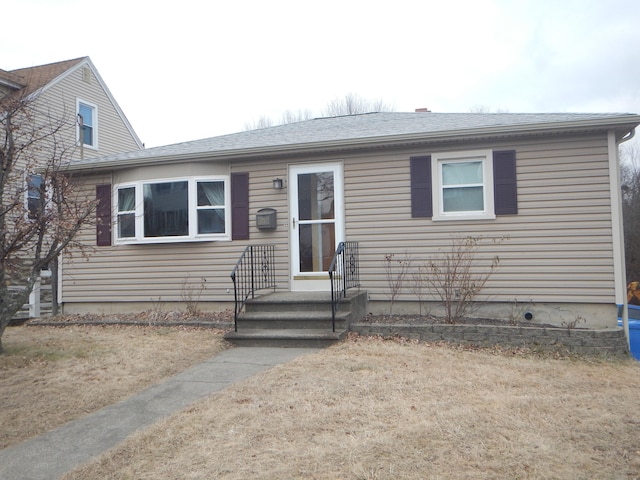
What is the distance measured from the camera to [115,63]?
1780 cm

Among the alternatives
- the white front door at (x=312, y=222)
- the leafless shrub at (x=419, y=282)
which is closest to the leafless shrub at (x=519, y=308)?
the leafless shrub at (x=419, y=282)

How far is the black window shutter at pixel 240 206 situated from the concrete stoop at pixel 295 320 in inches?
58.3

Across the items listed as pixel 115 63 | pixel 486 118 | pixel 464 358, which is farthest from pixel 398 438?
pixel 115 63

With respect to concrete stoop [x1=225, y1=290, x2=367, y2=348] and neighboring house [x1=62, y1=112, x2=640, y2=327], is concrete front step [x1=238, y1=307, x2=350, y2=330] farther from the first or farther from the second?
neighboring house [x1=62, y1=112, x2=640, y2=327]

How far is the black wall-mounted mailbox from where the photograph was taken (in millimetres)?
8195

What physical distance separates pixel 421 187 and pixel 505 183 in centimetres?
126

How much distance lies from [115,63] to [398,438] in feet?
60.3

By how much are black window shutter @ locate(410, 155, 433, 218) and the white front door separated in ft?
4.17

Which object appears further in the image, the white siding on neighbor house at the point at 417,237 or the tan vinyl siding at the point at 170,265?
the tan vinyl siding at the point at 170,265

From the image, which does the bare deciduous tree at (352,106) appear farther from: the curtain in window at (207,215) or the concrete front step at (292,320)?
the concrete front step at (292,320)

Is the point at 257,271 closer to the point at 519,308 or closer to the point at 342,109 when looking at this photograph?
the point at 519,308

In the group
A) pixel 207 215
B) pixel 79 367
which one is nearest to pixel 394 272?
pixel 207 215

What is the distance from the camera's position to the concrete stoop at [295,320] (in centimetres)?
641

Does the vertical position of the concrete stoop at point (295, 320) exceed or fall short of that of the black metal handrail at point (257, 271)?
it falls short
